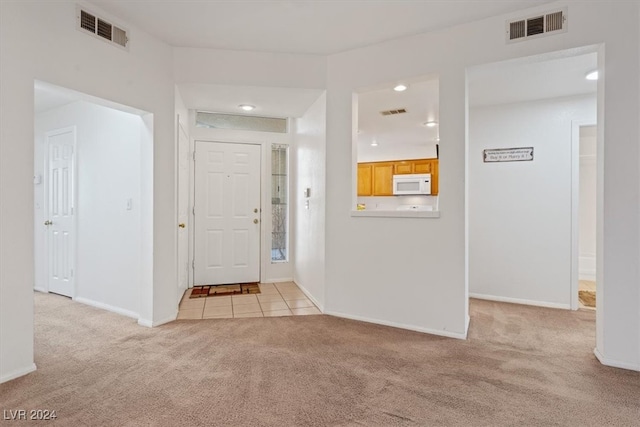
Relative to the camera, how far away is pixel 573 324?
10.8ft

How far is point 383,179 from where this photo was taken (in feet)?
23.3

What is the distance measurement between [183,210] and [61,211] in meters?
1.50

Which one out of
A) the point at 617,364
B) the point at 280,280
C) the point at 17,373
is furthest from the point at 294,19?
the point at 617,364

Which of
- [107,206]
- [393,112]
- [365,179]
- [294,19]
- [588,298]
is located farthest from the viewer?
[365,179]

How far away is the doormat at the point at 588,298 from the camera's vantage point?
13.1 ft

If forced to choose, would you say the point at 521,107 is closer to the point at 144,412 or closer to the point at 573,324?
the point at 573,324

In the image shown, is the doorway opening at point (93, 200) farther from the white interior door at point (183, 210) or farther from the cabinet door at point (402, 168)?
the cabinet door at point (402, 168)

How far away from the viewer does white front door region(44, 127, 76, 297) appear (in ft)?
13.1

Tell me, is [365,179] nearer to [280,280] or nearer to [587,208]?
[280,280]

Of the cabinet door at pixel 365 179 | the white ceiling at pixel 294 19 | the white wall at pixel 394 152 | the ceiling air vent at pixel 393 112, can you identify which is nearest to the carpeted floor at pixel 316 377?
the white ceiling at pixel 294 19

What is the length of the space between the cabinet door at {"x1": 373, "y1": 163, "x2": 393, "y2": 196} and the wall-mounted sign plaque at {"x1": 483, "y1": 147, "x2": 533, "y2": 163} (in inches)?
111

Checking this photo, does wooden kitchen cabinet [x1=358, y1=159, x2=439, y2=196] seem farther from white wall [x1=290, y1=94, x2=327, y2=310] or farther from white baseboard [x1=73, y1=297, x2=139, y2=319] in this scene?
white baseboard [x1=73, y1=297, x2=139, y2=319]

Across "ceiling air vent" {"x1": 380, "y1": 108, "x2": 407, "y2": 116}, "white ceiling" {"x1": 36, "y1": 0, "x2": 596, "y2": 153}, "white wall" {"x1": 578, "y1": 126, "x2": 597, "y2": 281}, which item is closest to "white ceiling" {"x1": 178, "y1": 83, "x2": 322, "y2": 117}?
"white ceiling" {"x1": 36, "y1": 0, "x2": 596, "y2": 153}

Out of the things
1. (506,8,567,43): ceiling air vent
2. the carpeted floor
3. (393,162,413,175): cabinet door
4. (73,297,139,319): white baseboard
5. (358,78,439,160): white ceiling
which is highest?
(506,8,567,43): ceiling air vent
